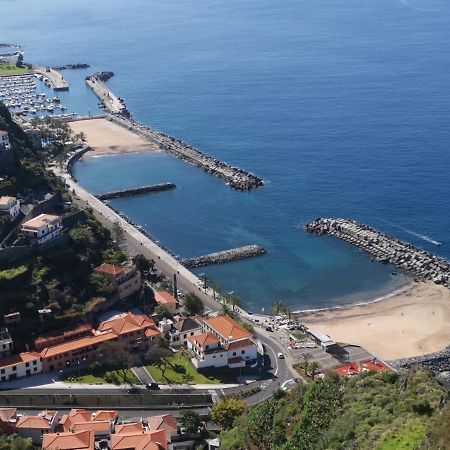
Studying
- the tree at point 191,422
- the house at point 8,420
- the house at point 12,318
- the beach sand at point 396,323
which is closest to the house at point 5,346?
the house at point 12,318

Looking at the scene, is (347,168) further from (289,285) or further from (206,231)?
(289,285)

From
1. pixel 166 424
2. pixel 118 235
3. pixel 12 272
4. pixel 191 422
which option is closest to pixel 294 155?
pixel 118 235

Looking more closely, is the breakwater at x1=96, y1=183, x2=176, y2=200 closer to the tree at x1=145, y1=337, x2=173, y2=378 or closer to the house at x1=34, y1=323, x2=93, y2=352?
the house at x1=34, y1=323, x2=93, y2=352

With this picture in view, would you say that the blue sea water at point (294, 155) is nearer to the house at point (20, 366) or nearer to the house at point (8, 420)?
the house at point (20, 366)

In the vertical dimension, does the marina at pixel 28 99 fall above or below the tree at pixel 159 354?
above

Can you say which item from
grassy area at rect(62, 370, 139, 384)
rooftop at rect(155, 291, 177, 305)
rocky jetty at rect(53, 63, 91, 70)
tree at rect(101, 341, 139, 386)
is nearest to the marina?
rocky jetty at rect(53, 63, 91, 70)

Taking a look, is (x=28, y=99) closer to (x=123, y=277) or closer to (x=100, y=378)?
(x=123, y=277)

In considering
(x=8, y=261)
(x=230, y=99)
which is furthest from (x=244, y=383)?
(x=230, y=99)
